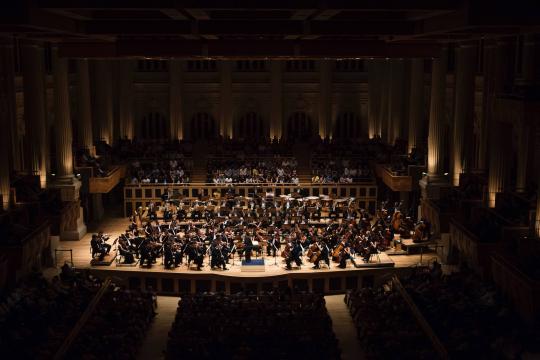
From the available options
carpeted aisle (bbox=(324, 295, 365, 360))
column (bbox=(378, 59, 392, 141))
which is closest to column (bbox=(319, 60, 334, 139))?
column (bbox=(378, 59, 392, 141))

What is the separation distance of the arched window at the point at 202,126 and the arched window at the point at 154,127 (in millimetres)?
1495

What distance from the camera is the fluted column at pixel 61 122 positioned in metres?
27.0

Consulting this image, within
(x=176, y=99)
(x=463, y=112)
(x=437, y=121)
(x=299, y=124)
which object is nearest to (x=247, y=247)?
(x=437, y=121)

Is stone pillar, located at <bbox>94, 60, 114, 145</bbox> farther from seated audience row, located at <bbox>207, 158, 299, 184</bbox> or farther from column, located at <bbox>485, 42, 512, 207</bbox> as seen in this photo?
column, located at <bbox>485, 42, 512, 207</bbox>

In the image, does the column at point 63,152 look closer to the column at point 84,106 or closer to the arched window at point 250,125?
the column at point 84,106

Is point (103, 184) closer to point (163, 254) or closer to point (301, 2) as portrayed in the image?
point (163, 254)

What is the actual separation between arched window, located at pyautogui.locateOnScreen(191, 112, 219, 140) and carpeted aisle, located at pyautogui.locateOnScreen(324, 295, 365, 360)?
18240 millimetres

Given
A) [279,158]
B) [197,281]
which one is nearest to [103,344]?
[197,281]

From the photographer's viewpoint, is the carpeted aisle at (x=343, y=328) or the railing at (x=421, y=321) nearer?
the railing at (x=421, y=321)

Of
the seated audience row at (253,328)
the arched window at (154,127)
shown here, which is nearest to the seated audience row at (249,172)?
the arched window at (154,127)

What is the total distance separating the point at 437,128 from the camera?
27.2m

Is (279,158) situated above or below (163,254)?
above

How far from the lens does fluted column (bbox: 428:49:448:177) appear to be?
88.2 feet

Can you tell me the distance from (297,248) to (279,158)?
38.3ft
